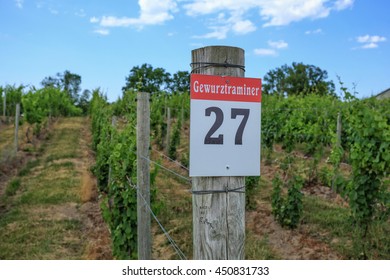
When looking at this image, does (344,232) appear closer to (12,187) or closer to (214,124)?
(214,124)

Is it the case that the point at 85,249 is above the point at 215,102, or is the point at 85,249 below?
below

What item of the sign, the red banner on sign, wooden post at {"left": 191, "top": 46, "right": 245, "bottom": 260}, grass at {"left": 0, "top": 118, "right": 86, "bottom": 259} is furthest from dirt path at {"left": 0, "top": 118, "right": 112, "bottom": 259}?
the red banner on sign

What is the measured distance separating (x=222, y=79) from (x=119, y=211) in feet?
10.6

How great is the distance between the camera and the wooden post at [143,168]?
372 centimetres

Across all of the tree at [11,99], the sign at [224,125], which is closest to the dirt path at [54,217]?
the sign at [224,125]

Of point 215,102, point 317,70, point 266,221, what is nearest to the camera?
point 215,102

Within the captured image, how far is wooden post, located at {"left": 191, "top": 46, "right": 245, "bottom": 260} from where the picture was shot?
2059mm

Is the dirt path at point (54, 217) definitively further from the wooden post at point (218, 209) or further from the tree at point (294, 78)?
the tree at point (294, 78)

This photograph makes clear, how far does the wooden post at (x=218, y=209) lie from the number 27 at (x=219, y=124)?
8.0 inches

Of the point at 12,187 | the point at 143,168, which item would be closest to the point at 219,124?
the point at 143,168

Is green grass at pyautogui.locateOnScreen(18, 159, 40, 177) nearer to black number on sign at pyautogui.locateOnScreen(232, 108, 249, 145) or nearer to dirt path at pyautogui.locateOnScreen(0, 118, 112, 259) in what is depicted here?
dirt path at pyautogui.locateOnScreen(0, 118, 112, 259)

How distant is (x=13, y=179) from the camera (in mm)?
10086
